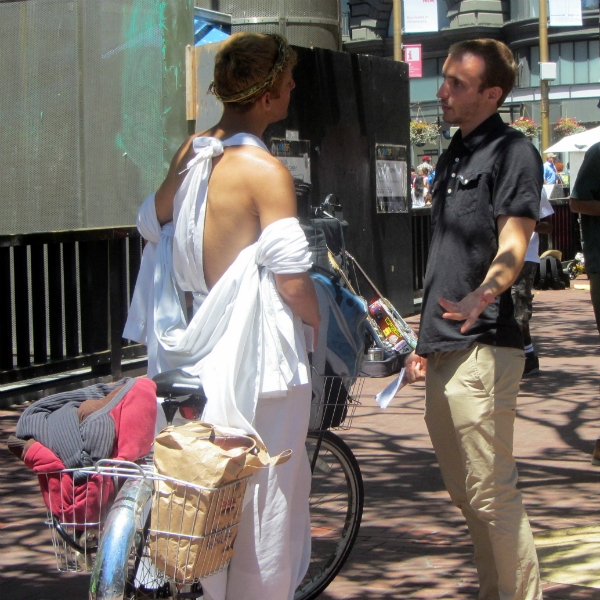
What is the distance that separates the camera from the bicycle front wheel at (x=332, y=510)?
4.09 metres

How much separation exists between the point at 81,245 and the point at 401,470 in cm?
357

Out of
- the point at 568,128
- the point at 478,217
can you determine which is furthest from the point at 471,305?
the point at 568,128

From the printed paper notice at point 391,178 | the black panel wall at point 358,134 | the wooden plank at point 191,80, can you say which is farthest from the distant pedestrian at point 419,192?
the wooden plank at point 191,80

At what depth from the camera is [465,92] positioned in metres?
3.53

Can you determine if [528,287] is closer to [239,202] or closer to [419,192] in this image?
[239,202]

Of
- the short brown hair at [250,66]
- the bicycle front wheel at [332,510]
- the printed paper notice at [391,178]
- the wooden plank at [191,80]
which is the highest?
the wooden plank at [191,80]

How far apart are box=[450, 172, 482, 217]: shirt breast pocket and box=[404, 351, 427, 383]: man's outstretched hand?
0.58m

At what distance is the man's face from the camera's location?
3510mm

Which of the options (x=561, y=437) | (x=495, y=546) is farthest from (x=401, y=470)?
(x=495, y=546)

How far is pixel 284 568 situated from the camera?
10.6 ft

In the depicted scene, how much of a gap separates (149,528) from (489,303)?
134cm

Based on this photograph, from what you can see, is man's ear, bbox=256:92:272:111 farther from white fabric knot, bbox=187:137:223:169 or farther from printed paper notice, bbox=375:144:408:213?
printed paper notice, bbox=375:144:408:213

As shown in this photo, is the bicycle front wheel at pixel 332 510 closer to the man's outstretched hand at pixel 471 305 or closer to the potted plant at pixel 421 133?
the man's outstretched hand at pixel 471 305

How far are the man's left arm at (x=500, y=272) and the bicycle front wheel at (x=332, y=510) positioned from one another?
0.98 metres
